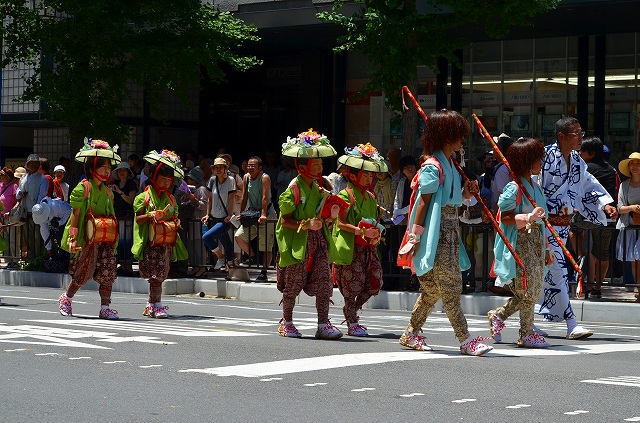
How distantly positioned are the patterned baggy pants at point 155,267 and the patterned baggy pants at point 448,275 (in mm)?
4320

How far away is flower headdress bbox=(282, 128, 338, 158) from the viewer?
36.9ft

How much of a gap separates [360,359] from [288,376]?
1092 mm

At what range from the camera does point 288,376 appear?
27.6 feet

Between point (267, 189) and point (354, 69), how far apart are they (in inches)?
370

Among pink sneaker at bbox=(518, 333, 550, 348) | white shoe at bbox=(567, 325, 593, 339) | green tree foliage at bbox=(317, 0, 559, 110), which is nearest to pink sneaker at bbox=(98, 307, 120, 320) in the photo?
pink sneaker at bbox=(518, 333, 550, 348)

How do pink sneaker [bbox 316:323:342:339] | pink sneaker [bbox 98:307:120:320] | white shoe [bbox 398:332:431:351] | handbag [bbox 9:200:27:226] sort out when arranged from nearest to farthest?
white shoe [bbox 398:332:431:351], pink sneaker [bbox 316:323:342:339], pink sneaker [bbox 98:307:120:320], handbag [bbox 9:200:27:226]

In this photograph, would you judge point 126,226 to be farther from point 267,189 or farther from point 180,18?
point 180,18

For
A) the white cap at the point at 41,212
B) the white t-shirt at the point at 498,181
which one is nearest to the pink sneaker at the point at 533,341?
the white t-shirt at the point at 498,181

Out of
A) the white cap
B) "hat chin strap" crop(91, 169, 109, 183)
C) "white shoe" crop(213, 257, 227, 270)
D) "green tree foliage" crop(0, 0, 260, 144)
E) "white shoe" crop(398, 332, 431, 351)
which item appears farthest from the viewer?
"green tree foliage" crop(0, 0, 260, 144)

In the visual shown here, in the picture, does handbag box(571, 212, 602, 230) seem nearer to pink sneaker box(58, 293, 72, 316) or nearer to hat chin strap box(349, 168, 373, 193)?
hat chin strap box(349, 168, 373, 193)

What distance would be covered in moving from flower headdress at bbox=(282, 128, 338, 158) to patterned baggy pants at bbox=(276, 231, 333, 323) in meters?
0.76

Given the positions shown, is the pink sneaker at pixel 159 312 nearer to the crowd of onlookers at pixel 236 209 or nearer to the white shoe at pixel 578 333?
the crowd of onlookers at pixel 236 209

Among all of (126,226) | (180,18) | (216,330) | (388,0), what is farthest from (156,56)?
(216,330)

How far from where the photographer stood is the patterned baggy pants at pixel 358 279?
11.7m
